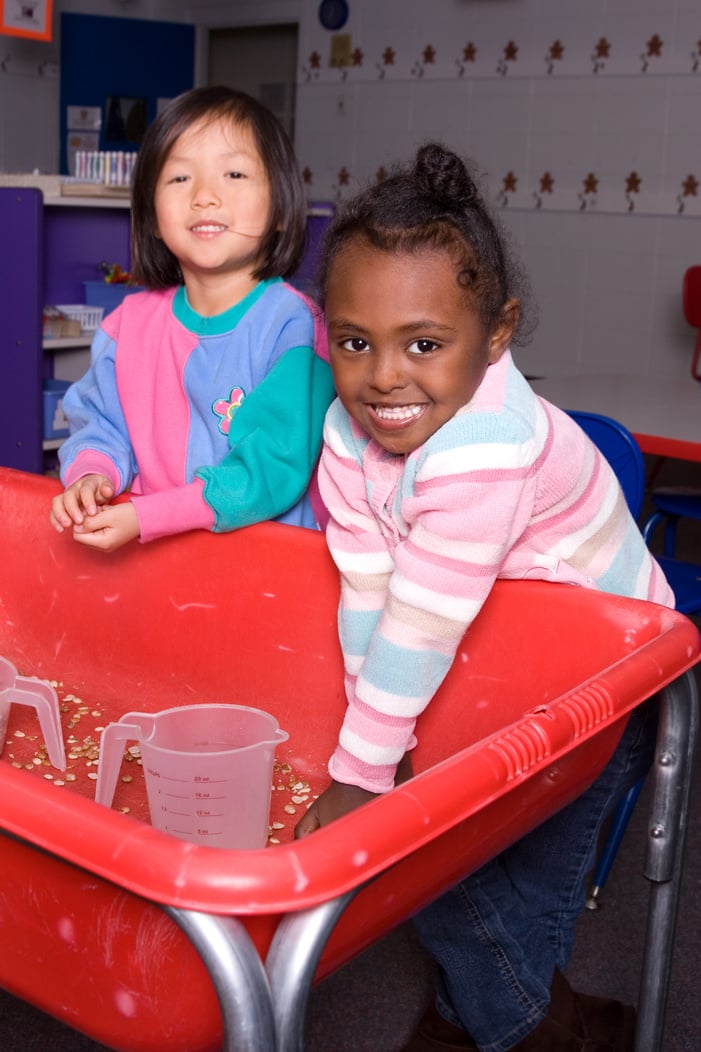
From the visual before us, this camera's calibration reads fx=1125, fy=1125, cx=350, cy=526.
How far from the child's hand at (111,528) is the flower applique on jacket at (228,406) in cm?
16

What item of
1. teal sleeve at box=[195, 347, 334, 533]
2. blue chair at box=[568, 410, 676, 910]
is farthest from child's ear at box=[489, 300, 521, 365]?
blue chair at box=[568, 410, 676, 910]

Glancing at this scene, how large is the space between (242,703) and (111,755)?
0.21 metres

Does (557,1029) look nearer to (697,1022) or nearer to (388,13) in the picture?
(697,1022)

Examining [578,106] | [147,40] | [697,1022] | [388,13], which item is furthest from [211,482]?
[147,40]

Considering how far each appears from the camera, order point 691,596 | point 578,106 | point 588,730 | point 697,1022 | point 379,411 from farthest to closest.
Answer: point 578,106 → point 691,596 → point 697,1022 → point 379,411 → point 588,730

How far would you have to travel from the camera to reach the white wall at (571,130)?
5.05 metres

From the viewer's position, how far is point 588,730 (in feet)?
2.43

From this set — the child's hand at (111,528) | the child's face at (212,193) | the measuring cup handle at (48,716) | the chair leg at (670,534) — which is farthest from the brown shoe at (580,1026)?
the chair leg at (670,534)

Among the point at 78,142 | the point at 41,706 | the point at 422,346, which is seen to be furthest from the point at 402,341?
the point at 78,142

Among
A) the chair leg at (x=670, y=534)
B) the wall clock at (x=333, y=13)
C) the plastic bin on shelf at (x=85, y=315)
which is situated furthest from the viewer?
the wall clock at (x=333, y=13)

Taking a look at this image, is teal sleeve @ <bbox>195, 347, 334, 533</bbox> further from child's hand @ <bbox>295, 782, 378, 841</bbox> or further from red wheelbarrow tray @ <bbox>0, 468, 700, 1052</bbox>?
child's hand @ <bbox>295, 782, 378, 841</bbox>

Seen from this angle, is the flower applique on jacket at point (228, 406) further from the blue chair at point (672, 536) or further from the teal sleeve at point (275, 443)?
the blue chair at point (672, 536)

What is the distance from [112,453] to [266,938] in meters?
0.83

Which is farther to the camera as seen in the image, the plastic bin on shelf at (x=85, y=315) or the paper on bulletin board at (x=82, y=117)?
the paper on bulletin board at (x=82, y=117)
